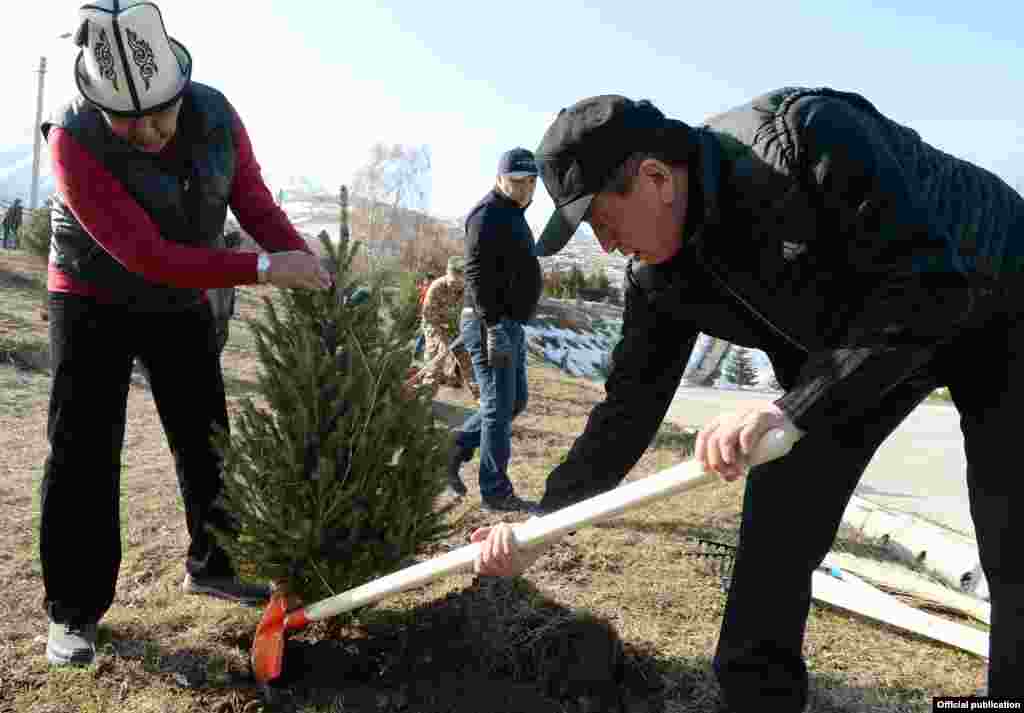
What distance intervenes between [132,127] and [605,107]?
174 cm

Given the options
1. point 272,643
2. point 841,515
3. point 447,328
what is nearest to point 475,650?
point 272,643

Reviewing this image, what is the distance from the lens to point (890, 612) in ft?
11.6

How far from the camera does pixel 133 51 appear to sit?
2.55m

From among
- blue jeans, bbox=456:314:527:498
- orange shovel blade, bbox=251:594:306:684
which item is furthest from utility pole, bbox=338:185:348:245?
blue jeans, bbox=456:314:527:498

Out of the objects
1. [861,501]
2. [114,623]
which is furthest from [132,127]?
[861,501]

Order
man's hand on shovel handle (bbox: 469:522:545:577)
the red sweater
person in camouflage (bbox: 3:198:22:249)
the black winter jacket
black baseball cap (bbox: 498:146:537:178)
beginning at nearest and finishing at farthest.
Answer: the black winter jacket → man's hand on shovel handle (bbox: 469:522:545:577) → the red sweater → black baseball cap (bbox: 498:146:537:178) → person in camouflage (bbox: 3:198:22:249)

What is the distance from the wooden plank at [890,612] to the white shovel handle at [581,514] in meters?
1.65

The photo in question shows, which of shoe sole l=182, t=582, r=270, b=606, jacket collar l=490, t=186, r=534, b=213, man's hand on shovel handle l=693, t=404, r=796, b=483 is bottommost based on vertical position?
shoe sole l=182, t=582, r=270, b=606

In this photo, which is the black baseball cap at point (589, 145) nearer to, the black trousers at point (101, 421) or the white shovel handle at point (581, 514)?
the white shovel handle at point (581, 514)

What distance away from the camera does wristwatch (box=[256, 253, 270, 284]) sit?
106 inches

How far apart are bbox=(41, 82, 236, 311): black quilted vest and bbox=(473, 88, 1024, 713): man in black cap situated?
1.55 m

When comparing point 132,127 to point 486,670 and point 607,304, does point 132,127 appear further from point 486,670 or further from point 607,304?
point 607,304

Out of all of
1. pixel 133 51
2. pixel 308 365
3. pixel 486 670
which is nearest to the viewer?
pixel 133 51

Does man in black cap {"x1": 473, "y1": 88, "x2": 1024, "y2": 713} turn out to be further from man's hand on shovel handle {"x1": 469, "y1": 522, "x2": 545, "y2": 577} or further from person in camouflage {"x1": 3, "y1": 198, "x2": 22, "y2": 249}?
person in camouflage {"x1": 3, "y1": 198, "x2": 22, "y2": 249}
